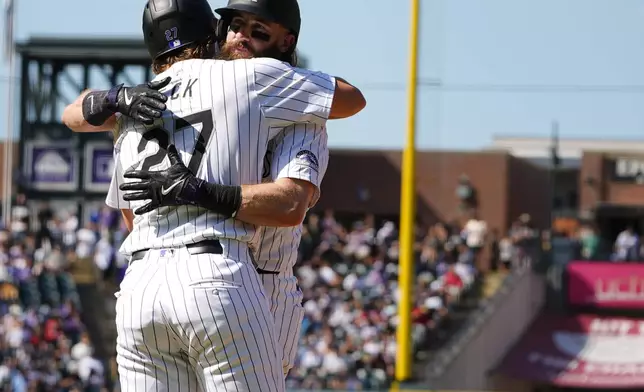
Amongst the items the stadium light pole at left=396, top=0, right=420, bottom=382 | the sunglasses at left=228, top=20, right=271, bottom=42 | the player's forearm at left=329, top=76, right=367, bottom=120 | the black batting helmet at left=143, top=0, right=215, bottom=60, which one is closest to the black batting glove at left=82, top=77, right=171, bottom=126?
Result: the black batting helmet at left=143, top=0, right=215, bottom=60

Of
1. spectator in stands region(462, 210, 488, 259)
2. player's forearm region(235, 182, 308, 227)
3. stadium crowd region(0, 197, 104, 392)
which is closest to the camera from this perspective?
player's forearm region(235, 182, 308, 227)

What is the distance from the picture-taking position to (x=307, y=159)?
2.54m

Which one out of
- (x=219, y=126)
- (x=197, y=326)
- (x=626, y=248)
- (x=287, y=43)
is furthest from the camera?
(x=626, y=248)

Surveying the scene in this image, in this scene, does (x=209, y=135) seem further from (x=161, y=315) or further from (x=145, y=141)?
(x=161, y=315)

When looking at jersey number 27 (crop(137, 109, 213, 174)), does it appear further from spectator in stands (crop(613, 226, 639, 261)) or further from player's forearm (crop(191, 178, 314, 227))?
spectator in stands (crop(613, 226, 639, 261))

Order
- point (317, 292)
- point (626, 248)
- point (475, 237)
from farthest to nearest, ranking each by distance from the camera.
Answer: point (626, 248) < point (475, 237) < point (317, 292)

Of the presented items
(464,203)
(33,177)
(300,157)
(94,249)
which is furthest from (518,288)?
(300,157)

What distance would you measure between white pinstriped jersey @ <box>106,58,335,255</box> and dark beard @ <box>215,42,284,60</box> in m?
0.12

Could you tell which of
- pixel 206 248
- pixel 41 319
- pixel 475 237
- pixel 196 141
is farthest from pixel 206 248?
pixel 475 237

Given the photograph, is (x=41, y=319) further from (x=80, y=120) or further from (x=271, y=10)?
(x=271, y=10)

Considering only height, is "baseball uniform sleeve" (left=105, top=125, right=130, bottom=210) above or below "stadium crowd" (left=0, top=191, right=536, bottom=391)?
above

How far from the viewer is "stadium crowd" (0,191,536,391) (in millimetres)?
12195

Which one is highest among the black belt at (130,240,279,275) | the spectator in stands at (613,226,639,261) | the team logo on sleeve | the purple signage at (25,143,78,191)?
the team logo on sleeve

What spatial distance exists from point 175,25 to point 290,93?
1.06 feet
